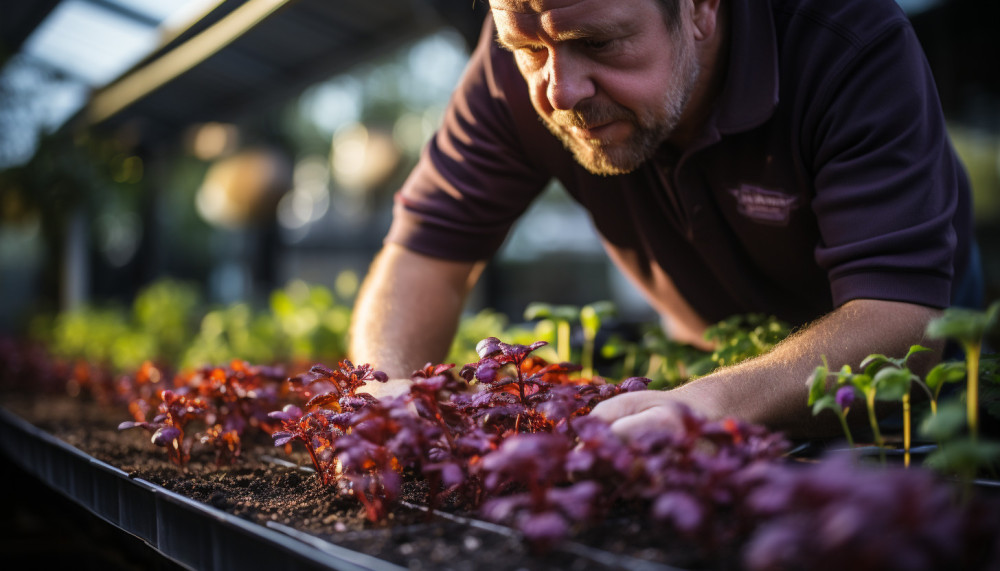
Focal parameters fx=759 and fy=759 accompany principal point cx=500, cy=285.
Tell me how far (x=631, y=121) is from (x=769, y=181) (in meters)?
0.39

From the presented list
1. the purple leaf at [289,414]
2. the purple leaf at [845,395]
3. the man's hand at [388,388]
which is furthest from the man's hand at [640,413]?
the purple leaf at [289,414]

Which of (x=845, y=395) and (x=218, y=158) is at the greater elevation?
(x=218, y=158)

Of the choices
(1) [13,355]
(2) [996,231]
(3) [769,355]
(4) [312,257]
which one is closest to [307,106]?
(4) [312,257]

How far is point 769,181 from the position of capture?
179cm

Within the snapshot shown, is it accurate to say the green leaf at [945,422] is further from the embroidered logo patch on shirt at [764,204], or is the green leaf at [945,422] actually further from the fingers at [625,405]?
the embroidered logo patch on shirt at [764,204]

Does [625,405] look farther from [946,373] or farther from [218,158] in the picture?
[218,158]

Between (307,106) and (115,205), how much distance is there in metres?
11.0

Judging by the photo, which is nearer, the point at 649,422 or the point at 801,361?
the point at 649,422

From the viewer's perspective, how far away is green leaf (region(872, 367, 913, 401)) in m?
1.04

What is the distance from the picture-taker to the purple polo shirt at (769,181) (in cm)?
149

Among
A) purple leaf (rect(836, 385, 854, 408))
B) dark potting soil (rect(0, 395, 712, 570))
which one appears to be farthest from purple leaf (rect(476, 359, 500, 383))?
purple leaf (rect(836, 385, 854, 408))

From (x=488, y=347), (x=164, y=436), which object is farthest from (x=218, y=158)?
(x=488, y=347)

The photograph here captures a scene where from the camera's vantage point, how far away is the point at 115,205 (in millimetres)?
6652

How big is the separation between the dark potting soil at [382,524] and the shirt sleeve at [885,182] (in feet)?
2.47
